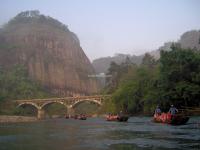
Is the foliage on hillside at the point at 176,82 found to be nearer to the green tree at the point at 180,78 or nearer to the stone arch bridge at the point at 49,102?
the green tree at the point at 180,78

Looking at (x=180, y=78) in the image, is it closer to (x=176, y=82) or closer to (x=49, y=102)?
(x=176, y=82)

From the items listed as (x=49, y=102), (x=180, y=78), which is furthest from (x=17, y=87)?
(x=180, y=78)

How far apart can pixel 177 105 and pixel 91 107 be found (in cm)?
11581

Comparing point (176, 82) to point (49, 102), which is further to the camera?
point (49, 102)

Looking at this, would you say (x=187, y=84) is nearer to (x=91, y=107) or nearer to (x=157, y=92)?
(x=157, y=92)

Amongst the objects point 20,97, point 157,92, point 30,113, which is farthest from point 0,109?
point 157,92

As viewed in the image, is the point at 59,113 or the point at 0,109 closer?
the point at 0,109

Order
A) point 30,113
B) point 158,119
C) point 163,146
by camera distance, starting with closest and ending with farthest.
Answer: point 163,146 < point 158,119 < point 30,113

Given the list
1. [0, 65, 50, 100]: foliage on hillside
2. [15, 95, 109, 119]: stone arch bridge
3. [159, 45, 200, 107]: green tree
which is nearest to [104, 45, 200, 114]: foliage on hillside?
[159, 45, 200, 107]: green tree

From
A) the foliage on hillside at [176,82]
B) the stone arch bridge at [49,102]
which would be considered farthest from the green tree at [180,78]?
the stone arch bridge at [49,102]

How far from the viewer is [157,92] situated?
74625mm

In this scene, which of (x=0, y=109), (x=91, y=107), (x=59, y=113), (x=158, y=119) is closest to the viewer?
(x=158, y=119)

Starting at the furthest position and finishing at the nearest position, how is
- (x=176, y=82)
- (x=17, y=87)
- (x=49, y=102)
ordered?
(x=17, y=87) < (x=49, y=102) < (x=176, y=82)

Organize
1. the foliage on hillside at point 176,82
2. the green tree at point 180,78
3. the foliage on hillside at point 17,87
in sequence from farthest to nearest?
the foliage on hillside at point 17,87 < the foliage on hillside at point 176,82 < the green tree at point 180,78
